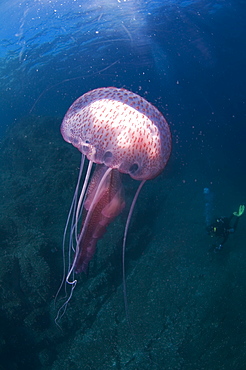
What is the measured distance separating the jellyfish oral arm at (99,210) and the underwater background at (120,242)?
218 cm

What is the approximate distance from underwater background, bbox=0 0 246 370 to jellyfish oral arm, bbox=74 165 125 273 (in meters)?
2.18

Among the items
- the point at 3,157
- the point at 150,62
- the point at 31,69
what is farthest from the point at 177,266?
the point at 150,62

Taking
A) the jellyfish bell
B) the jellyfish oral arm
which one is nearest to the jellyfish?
the jellyfish bell

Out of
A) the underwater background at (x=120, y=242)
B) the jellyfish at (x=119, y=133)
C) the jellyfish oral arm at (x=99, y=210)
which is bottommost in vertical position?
the underwater background at (x=120, y=242)

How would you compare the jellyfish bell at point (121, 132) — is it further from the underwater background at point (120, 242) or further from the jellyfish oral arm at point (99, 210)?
the underwater background at point (120, 242)

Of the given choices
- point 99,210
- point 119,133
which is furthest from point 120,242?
point 119,133

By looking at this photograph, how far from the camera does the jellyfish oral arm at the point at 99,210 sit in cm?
347

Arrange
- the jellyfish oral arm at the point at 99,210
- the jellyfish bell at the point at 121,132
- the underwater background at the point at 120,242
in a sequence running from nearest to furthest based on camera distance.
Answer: the jellyfish bell at the point at 121,132, the jellyfish oral arm at the point at 99,210, the underwater background at the point at 120,242

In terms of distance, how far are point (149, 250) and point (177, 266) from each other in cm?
96

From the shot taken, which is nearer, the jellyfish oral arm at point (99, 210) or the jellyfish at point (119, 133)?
the jellyfish at point (119, 133)

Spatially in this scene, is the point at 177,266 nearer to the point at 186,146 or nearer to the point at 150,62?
the point at 186,146

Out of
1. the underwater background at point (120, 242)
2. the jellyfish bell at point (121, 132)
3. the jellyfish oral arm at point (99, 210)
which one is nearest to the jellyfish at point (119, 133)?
the jellyfish bell at point (121, 132)

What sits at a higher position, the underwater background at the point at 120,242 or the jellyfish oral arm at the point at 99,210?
the jellyfish oral arm at the point at 99,210

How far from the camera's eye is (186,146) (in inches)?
778
